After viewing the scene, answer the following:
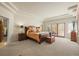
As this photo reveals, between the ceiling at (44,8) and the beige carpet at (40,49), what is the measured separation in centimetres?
65

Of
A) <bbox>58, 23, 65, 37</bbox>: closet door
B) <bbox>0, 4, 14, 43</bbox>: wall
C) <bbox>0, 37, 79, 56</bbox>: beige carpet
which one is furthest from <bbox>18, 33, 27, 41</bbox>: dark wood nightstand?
<bbox>58, 23, 65, 37</bbox>: closet door

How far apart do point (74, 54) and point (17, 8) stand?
157cm

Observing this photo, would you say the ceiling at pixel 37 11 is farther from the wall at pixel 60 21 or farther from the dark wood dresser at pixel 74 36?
the dark wood dresser at pixel 74 36

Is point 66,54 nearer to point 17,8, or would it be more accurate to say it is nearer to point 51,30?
point 51,30

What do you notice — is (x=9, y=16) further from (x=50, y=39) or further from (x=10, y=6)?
(x=50, y=39)

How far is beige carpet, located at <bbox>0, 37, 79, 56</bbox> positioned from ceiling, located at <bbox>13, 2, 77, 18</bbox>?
0.65 metres

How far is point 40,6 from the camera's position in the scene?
2.39 meters

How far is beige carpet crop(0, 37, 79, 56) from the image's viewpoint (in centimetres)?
227

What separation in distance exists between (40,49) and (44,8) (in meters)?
→ 0.91

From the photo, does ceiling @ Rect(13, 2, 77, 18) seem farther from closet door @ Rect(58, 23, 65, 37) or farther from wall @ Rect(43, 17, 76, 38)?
closet door @ Rect(58, 23, 65, 37)

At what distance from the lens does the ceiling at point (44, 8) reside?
2.35 meters

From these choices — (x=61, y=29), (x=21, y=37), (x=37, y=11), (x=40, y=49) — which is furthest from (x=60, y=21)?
(x=21, y=37)

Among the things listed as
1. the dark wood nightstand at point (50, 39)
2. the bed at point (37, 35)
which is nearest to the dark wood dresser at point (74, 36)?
the dark wood nightstand at point (50, 39)

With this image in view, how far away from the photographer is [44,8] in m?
2.41
